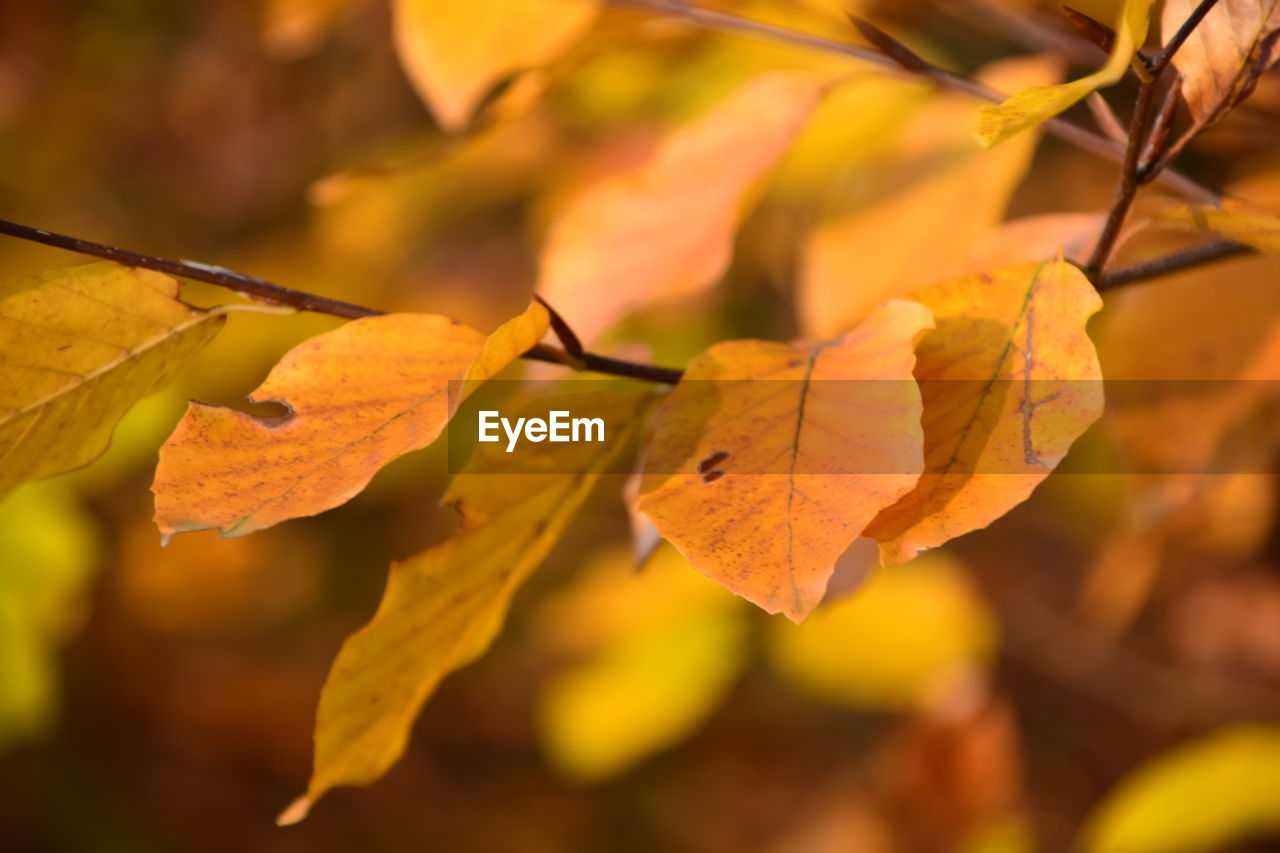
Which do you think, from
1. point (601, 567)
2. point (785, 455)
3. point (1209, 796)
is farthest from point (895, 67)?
point (601, 567)

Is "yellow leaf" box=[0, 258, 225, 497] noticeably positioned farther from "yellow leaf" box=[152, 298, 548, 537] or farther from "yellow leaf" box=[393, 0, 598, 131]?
"yellow leaf" box=[393, 0, 598, 131]

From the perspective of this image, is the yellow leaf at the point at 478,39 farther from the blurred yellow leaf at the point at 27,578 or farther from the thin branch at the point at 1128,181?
the blurred yellow leaf at the point at 27,578

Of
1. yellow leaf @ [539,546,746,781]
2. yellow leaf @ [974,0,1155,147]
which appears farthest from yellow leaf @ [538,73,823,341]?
yellow leaf @ [539,546,746,781]

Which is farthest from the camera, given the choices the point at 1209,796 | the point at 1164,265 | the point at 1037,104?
the point at 1209,796

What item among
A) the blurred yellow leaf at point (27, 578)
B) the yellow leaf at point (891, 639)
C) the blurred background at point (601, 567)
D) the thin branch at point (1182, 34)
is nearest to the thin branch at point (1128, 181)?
the thin branch at point (1182, 34)

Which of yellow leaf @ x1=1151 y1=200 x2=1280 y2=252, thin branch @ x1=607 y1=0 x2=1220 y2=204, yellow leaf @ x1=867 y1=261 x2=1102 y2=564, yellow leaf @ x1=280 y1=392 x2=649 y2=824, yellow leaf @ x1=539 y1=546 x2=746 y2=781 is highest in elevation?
yellow leaf @ x1=1151 y1=200 x2=1280 y2=252

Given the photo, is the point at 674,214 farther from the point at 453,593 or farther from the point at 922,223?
the point at 453,593
